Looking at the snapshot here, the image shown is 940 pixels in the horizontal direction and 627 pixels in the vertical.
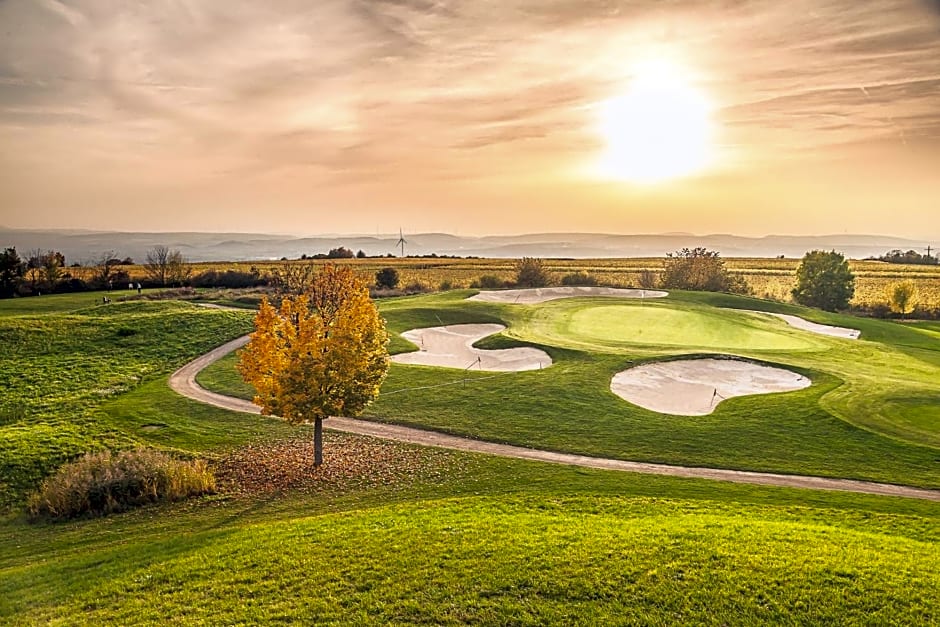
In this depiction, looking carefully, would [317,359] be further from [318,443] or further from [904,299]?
[904,299]

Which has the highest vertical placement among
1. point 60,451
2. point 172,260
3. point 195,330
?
point 172,260

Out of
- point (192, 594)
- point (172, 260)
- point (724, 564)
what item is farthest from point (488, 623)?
point (172, 260)

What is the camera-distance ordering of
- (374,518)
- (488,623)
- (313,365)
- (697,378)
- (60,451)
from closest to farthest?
(488,623)
(374,518)
(313,365)
(60,451)
(697,378)

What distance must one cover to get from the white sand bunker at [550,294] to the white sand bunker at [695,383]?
18849mm

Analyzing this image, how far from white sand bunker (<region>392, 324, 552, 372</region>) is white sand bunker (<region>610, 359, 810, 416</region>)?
5.11m

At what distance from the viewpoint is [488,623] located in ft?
30.3

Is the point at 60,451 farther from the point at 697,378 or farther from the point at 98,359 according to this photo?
the point at 697,378

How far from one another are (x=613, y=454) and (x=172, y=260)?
65.0 metres

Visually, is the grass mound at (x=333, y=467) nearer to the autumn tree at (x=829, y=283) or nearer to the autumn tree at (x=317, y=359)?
the autumn tree at (x=317, y=359)

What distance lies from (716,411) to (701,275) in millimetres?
43787

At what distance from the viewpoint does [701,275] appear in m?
62.6

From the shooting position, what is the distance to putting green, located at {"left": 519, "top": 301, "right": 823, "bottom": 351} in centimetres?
3319

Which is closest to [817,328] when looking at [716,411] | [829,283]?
[829,283]

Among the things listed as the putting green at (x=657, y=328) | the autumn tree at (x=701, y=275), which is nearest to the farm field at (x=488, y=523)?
the putting green at (x=657, y=328)
